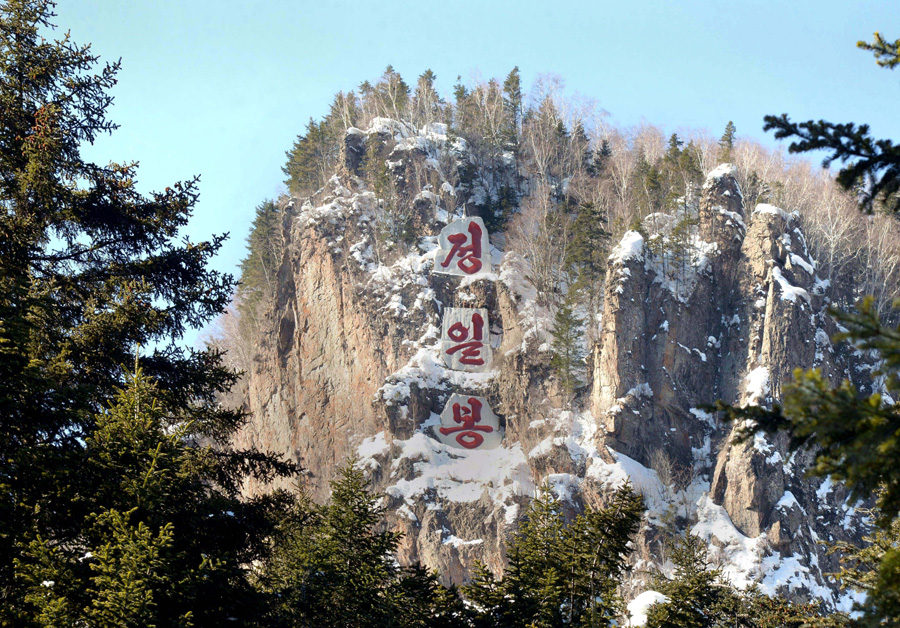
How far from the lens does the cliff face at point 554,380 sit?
35.9m

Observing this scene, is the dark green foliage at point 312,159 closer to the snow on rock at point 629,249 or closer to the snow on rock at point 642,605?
the snow on rock at point 629,249

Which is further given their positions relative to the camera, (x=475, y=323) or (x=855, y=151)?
(x=475, y=323)

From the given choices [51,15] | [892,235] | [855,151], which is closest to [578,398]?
[892,235]

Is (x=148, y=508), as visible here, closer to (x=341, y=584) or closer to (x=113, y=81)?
(x=341, y=584)

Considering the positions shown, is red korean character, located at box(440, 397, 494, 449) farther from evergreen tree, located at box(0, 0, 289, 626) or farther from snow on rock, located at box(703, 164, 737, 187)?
evergreen tree, located at box(0, 0, 289, 626)

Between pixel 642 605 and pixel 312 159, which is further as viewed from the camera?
pixel 312 159

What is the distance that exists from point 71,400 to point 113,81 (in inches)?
206

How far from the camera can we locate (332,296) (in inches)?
1821

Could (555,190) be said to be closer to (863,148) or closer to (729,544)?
(729,544)

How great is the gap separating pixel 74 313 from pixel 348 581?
476cm

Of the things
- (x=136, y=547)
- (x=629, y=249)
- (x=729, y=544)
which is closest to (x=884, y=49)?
(x=136, y=547)

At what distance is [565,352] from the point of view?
40.7m

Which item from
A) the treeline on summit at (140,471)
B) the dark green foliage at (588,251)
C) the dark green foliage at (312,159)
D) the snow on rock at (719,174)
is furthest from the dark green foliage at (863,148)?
the dark green foliage at (312,159)

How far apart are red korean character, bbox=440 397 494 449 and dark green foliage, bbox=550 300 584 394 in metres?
4.24
